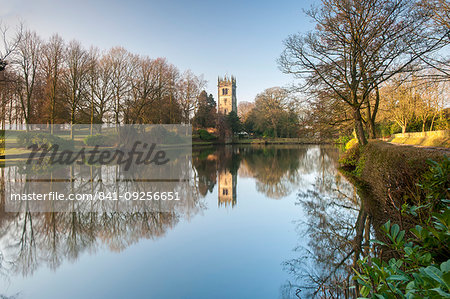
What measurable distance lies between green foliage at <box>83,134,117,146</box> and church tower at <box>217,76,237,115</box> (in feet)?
222

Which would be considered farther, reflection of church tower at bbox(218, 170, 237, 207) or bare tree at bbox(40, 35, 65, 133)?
bare tree at bbox(40, 35, 65, 133)

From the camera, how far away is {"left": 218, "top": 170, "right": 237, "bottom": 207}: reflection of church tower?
8.28 m

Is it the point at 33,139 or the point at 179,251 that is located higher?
the point at 33,139

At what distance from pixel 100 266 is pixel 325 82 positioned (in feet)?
38.1

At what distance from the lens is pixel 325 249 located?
14.3ft

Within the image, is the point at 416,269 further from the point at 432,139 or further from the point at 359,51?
the point at 432,139

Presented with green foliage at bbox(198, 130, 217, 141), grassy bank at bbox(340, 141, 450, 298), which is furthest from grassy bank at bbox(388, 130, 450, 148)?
green foliage at bbox(198, 130, 217, 141)

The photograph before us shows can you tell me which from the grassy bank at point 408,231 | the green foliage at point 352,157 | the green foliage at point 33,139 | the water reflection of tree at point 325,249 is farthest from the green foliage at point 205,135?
the water reflection of tree at point 325,249

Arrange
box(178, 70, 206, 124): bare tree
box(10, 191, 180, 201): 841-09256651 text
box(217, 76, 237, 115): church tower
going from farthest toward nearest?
box(217, 76, 237, 115): church tower
box(178, 70, 206, 124): bare tree
box(10, 191, 180, 201): 841-09256651 text

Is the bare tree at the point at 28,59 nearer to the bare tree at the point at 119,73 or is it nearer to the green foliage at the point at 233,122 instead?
the bare tree at the point at 119,73

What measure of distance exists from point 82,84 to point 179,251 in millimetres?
25859

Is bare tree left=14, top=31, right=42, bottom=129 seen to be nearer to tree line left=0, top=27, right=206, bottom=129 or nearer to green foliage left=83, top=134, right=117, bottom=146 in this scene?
tree line left=0, top=27, right=206, bottom=129

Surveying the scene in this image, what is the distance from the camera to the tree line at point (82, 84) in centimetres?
2341

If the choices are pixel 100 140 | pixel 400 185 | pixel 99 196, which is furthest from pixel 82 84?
pixel 400 185
